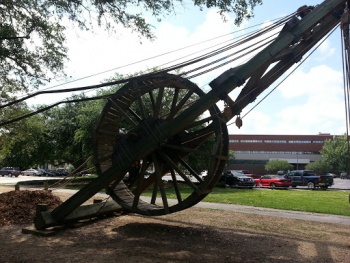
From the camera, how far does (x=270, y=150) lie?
93.5 metres

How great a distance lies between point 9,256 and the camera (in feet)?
25.8

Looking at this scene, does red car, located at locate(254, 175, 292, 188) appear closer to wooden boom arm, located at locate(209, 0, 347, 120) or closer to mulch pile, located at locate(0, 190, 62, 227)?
mulch pile, located at locate(0, 190, 62, 227)

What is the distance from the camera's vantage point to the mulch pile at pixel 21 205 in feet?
39.1

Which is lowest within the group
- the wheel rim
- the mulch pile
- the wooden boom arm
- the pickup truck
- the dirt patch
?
the dirt patch

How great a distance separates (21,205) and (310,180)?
98.1ft

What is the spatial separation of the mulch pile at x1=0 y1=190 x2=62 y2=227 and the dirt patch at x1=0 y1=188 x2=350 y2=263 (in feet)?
2.68

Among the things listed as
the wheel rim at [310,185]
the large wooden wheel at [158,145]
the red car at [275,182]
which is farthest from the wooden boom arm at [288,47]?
the wheel rim at [310,185]

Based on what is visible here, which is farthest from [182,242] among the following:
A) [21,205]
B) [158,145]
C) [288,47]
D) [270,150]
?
[270,150]

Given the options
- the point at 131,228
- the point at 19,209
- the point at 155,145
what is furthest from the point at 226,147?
the point at 19,209

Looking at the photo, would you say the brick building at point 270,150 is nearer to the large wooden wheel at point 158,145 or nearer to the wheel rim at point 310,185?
the wheel rim at point 310,185

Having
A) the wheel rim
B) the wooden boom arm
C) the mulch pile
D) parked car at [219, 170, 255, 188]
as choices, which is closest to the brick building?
the wheel rim

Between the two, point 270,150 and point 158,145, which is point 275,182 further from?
point 270,150

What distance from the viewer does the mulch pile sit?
1191cm

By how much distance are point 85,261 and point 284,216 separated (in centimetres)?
849
